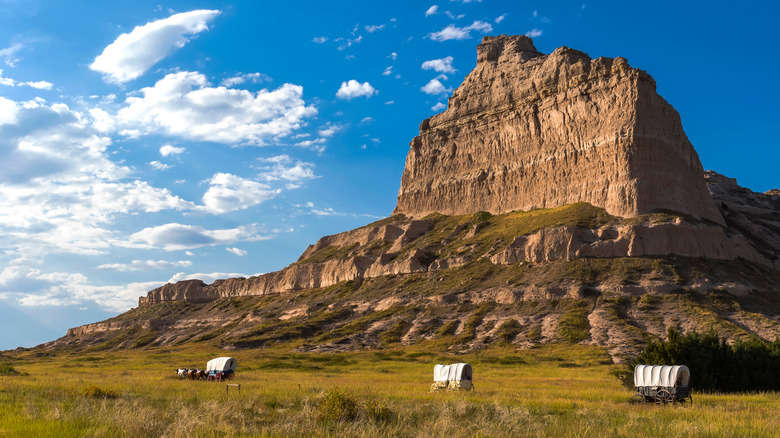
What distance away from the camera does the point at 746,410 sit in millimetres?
20375

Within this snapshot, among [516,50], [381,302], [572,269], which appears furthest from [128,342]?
[516,50]

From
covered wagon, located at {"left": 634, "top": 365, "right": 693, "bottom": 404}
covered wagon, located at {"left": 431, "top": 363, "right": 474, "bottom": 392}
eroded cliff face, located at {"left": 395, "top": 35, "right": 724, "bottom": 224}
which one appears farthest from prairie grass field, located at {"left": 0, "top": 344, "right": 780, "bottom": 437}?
eroded cliff face, located at {"left": 395, "top": 35, "right": 724, "bottom": 224}

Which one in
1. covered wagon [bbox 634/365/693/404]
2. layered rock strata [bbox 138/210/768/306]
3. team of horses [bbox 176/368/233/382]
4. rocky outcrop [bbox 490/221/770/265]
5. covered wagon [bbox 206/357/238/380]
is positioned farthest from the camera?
layered rock strata [bbox 138/210/768/306]

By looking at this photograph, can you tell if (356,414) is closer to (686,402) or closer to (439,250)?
(686,402)

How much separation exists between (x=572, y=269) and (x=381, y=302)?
28.1 meters

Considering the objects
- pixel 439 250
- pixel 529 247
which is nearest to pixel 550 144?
pixel 439 250

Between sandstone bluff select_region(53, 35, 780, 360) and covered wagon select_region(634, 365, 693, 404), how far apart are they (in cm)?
3142

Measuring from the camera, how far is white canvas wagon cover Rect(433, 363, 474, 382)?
28.2m

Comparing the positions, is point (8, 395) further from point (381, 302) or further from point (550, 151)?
point (550, 151)

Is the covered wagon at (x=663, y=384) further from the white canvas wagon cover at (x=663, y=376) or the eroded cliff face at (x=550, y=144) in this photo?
the eroded cliff face at (x=550, y=144)

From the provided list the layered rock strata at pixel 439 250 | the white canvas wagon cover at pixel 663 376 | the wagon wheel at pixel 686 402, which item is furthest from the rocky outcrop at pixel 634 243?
the wagon wheel at pixel 686 402

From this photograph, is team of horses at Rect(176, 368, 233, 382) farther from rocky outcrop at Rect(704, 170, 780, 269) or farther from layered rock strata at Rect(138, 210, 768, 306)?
rocky outcrop at Rect(704, 170, 780, 269)

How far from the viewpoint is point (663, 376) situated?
78.7 feet

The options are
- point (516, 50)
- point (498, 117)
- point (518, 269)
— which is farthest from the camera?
point (516, 50)
